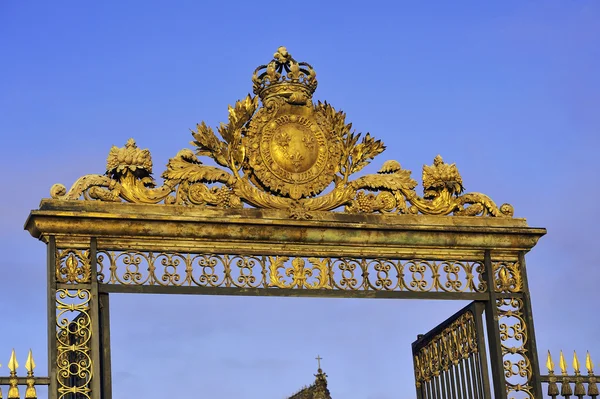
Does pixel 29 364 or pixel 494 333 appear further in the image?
pixel 494 333

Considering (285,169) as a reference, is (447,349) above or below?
below

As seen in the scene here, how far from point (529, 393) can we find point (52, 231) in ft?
20.2

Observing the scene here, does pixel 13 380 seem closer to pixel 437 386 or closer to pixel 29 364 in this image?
pixel 29 364

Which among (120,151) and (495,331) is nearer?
(120,151)

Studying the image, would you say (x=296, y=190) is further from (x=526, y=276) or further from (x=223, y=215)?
(x=526, y=276)

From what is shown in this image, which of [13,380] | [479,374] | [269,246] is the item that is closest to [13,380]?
[13,380]

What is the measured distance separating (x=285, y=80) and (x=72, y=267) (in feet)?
11.7

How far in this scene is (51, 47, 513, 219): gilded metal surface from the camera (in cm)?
1520

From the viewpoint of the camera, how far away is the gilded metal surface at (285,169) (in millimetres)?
15203

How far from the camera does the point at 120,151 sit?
49.4 ft

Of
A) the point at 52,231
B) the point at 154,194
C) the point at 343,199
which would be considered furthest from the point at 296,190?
the point at 52,231

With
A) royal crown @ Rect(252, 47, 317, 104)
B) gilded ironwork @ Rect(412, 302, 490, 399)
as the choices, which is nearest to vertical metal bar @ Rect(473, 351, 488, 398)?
gilded ironwork @ Rect(412, 302, 490, 399)

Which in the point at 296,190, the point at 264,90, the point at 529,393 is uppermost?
the point at 264,90

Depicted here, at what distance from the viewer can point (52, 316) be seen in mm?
14352
